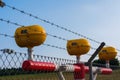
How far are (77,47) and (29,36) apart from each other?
7.69 feet

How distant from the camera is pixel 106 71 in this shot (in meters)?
9.66

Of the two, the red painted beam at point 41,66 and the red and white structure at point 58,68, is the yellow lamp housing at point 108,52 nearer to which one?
the red and white structure at point 58,68

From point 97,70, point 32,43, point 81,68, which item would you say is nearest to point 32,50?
point 32,43

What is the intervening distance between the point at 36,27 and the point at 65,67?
1021mm

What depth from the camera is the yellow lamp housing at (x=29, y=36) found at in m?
6.00

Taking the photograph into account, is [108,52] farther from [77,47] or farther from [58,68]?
[58,68]

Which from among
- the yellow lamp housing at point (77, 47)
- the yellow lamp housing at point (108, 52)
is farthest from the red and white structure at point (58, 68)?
the yellow lamp housing at point (108, 52)

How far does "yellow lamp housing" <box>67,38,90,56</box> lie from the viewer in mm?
8133

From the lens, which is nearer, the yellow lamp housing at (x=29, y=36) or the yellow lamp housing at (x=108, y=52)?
the yellow lamp housing at (x=29, y=36)

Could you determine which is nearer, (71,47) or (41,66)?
(41,66)

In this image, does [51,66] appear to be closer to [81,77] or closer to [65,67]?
[65,67]

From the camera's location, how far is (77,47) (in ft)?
26.8

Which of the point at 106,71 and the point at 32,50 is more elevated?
the point at 32,50

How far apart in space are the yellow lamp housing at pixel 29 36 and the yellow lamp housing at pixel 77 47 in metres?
2.06
